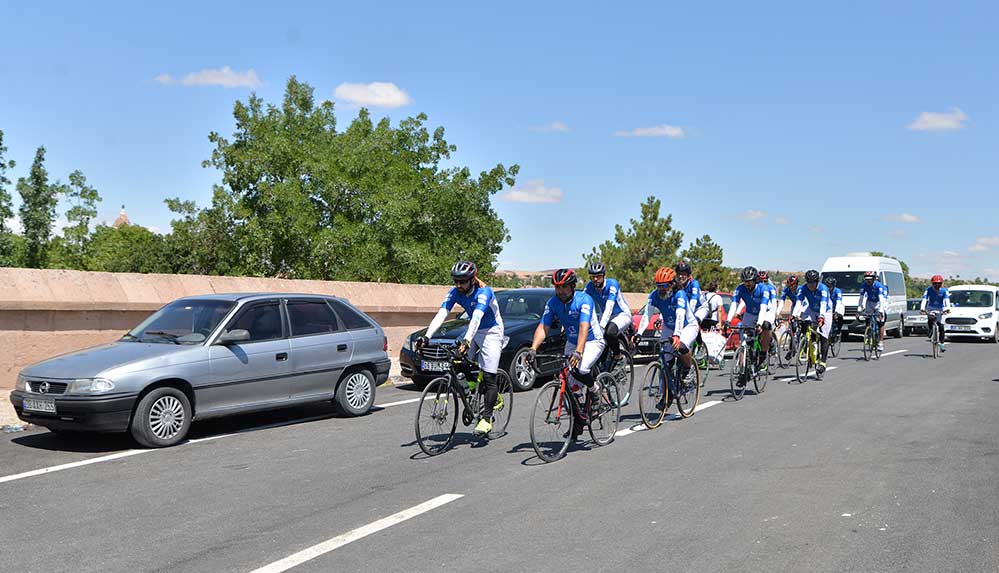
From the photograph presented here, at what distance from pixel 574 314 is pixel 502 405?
1.33 metres

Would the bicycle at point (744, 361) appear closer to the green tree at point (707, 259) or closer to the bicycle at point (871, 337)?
the bicycle at point (871, 337)

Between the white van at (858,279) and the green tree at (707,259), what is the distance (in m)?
21.8

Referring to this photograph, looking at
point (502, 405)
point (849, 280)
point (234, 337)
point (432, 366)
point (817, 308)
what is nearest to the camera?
point (502, 405)

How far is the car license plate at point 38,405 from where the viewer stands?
8.77 metres

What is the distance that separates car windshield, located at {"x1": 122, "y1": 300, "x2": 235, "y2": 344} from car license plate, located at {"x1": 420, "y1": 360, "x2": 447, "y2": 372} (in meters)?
4.21

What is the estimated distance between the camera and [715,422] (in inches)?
427

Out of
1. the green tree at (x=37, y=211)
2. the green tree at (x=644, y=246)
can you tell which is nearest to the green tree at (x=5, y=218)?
the green tree at (x=37, y=211)

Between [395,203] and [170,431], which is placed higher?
[395,203]

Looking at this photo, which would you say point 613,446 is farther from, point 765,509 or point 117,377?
point 117,377

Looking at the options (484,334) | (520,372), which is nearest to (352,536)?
(484,334)

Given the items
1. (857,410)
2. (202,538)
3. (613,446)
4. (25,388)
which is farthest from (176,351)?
(857,410)

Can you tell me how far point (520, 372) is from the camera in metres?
14.1

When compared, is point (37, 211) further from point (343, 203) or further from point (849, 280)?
point (849, 280)

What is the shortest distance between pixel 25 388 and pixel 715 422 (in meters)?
7.61
